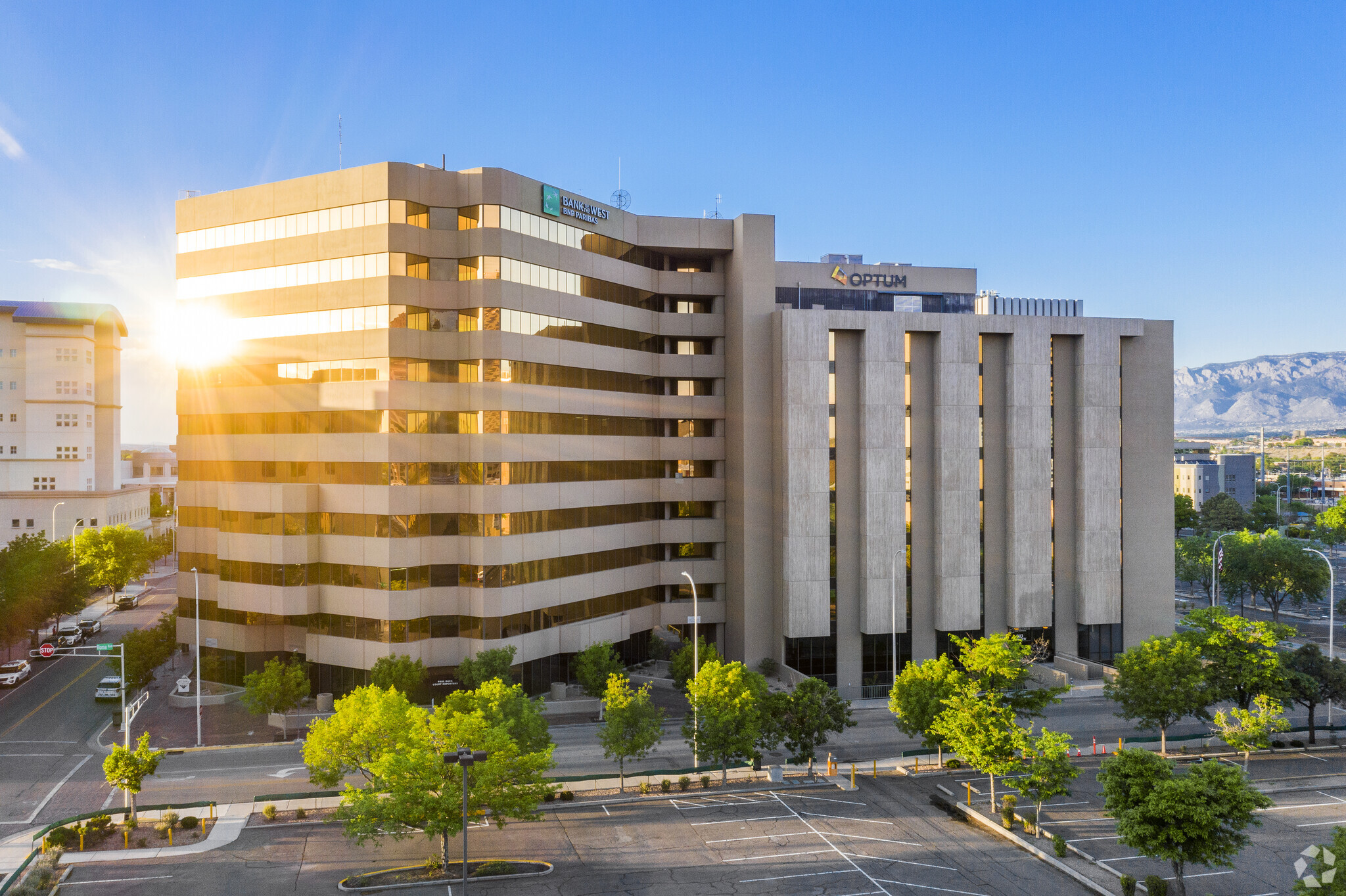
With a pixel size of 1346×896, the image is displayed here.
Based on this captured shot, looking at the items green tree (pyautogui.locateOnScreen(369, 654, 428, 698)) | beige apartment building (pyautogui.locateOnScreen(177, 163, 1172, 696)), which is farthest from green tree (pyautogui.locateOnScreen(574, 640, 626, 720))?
green tree (pyautogui.locateOnScreen(369, 654, 428, 698))

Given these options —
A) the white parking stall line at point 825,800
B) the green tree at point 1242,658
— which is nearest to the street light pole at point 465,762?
the white parking stall line at point 825,800

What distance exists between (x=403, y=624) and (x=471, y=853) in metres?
24.0

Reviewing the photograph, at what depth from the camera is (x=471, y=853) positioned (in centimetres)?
3366

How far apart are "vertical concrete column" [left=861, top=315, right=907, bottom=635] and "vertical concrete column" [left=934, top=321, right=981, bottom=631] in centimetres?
308

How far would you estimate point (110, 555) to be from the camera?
9650cm

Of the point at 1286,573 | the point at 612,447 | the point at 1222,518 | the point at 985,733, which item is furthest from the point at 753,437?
the point at 1222,518

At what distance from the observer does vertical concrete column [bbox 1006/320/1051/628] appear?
6400cm

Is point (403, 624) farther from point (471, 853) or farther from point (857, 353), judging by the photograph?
point (857, 353)

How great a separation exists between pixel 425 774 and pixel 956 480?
4652 cm

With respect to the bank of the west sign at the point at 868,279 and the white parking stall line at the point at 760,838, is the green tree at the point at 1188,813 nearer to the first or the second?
the white parking stall line at the point at 760,838

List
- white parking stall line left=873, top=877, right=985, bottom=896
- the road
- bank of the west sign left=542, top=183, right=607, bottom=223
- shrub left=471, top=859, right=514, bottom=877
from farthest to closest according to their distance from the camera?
1. bank of the west sign left=542, top=183, right=607, bottom=223
2. the road
3. shrub left=471, top=859, right=514, bottom=877
4. white parking stall line left=873, top=877, right=985, bottom=896

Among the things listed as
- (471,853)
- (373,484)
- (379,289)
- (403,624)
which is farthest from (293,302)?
(471,853)

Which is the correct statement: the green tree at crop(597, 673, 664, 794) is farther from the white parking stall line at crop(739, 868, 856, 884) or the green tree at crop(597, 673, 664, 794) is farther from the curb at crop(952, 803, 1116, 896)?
the curb at crop(952, 803, 1116, 896)

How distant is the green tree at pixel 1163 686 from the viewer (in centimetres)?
4397
